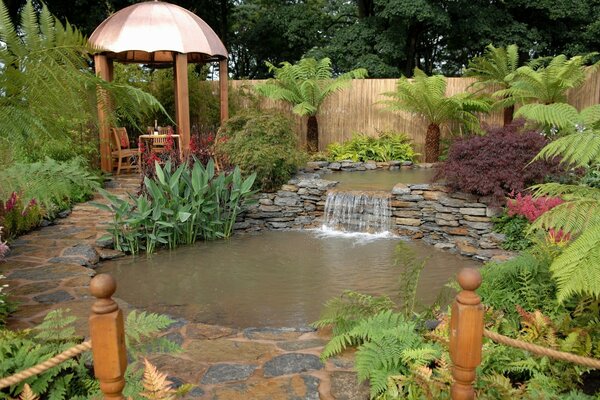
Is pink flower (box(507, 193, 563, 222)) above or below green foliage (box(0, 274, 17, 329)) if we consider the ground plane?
above

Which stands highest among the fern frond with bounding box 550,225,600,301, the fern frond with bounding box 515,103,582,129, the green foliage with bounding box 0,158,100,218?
the fern frond with bounding box 515,103,582,129

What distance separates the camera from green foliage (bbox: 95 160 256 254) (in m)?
5.78

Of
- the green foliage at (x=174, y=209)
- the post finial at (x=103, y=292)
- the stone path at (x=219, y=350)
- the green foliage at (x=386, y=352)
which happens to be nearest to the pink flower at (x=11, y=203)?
the stone path at (x=219, y=350)

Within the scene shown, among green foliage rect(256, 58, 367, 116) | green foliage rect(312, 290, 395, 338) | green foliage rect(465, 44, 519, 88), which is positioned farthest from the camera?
green foliage rect(256, 58, 367, 116)

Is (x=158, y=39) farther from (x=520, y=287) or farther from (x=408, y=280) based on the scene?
(x=520, y=287)

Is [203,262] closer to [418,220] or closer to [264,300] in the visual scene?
[264,300]

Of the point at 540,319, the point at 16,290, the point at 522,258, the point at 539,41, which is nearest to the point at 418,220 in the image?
the point at 522,258

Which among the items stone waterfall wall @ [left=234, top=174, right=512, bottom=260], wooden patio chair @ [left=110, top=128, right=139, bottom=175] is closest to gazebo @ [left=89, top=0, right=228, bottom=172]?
wooden patio chair @ [left=110, top=128, right=139, bottom=175]

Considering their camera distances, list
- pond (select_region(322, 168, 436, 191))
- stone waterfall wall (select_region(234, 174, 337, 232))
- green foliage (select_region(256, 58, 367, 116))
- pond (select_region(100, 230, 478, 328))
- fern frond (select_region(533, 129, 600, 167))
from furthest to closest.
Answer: green foliage (select_region(256, 58, 367, 116)) < pond (select_region(322, 168, 436, 191)) < stone waterfall wall (select_region(234, 174, 337, 232)) < pond (select_region(100, 230, 478, 328)) < fern frond (select_region(533, 129, 600, 167))

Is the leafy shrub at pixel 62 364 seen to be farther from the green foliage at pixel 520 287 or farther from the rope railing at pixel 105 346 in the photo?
the green foliage at pixel 520 287

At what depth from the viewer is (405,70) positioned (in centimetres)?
1738

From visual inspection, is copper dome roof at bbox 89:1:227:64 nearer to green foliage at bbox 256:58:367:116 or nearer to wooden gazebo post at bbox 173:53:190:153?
wooden gazebo post at bbox 173:53:190:153

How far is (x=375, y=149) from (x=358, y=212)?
3947 mm

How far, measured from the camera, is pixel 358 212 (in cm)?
720
